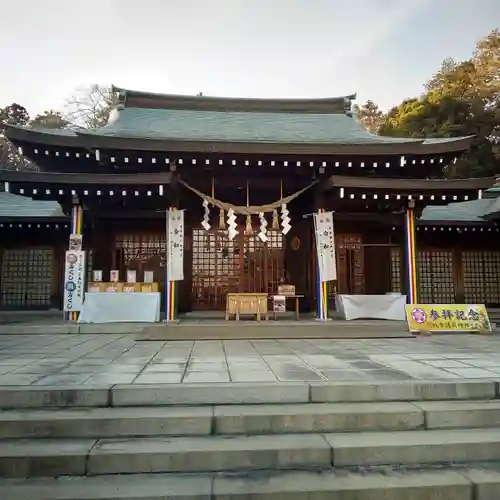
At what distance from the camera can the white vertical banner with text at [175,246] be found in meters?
8.48

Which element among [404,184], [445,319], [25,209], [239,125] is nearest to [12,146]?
[25,209]

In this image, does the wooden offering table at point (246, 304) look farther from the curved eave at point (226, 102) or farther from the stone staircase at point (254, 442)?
the curved eave at point (226, 102)

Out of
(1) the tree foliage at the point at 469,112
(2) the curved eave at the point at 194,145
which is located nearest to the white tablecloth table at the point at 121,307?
(2) the curved eave at the point at 194,145

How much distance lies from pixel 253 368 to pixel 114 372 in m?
1.60

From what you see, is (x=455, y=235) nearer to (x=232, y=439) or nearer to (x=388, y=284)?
(x=388, y=284)

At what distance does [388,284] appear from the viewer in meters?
11.0

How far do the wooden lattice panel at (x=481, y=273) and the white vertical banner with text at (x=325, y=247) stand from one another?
5.85m

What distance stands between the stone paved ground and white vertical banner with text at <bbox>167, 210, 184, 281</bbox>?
71.0 inches

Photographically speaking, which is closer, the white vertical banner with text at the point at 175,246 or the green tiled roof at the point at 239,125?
the white vertical banner with text at the point at 175,246

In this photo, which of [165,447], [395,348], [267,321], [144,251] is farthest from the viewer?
[144,251]

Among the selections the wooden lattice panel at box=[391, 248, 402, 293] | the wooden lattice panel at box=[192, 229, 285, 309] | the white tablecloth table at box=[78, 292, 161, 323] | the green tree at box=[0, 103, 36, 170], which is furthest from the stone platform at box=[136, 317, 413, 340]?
the green tree at box=[0, 103, 36, 170]

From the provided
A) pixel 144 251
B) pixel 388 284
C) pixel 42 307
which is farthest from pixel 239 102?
pixel 42 307

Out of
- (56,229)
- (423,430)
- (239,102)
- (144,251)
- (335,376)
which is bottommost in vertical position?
(423,430)

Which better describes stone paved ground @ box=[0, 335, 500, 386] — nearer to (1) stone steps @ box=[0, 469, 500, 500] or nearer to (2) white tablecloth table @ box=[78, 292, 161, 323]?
(2) white tablecloth table @ box=[78, 292, 161, 323]
